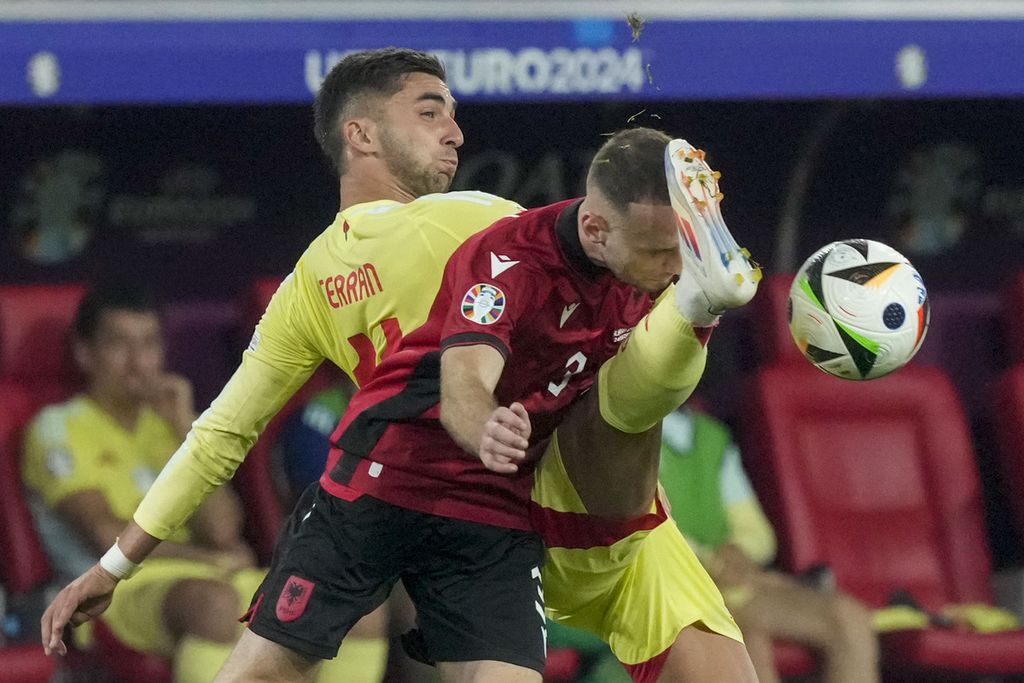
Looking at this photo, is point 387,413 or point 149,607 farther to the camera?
point 149,607

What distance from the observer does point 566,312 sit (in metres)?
2.87

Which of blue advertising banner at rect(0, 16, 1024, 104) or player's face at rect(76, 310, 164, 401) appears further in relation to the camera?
player's face at rect(76, 310, 164, 401)

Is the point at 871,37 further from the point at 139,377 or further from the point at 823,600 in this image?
the point at 139,377

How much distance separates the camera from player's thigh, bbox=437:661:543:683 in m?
2.93

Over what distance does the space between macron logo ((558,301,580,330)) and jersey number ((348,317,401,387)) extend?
0.30 metres

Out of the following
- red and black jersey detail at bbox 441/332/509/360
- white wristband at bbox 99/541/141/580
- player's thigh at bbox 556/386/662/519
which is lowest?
white wristband at bbox 99/541/141/580

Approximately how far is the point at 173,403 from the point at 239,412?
214 cm

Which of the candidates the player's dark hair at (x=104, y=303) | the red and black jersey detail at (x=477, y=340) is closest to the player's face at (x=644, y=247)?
the red and black jersey detail at (x=477, y=340)

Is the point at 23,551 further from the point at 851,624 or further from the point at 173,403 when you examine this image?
the point at 851,624

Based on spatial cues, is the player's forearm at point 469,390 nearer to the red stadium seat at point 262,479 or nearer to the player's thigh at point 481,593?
the player's thigh at point 481,593

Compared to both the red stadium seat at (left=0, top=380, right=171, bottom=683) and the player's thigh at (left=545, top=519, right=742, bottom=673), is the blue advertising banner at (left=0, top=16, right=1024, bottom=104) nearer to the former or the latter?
the red stadium seat at (left=0, top=380, right=171, bottom=683)

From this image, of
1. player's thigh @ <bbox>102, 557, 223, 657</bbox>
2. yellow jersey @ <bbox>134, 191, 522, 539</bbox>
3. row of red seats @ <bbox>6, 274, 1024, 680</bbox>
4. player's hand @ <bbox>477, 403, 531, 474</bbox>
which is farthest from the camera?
row of red seats @ <bbox>6, 274, 1024, 680</bbox>

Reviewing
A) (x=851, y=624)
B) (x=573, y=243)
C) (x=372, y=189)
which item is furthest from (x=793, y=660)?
(x=573, y=243)

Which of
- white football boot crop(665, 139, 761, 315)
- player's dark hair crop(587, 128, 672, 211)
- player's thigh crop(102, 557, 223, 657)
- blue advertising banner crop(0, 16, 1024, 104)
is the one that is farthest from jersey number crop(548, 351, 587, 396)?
player's thigh crop(102, 557, 223, 657)
